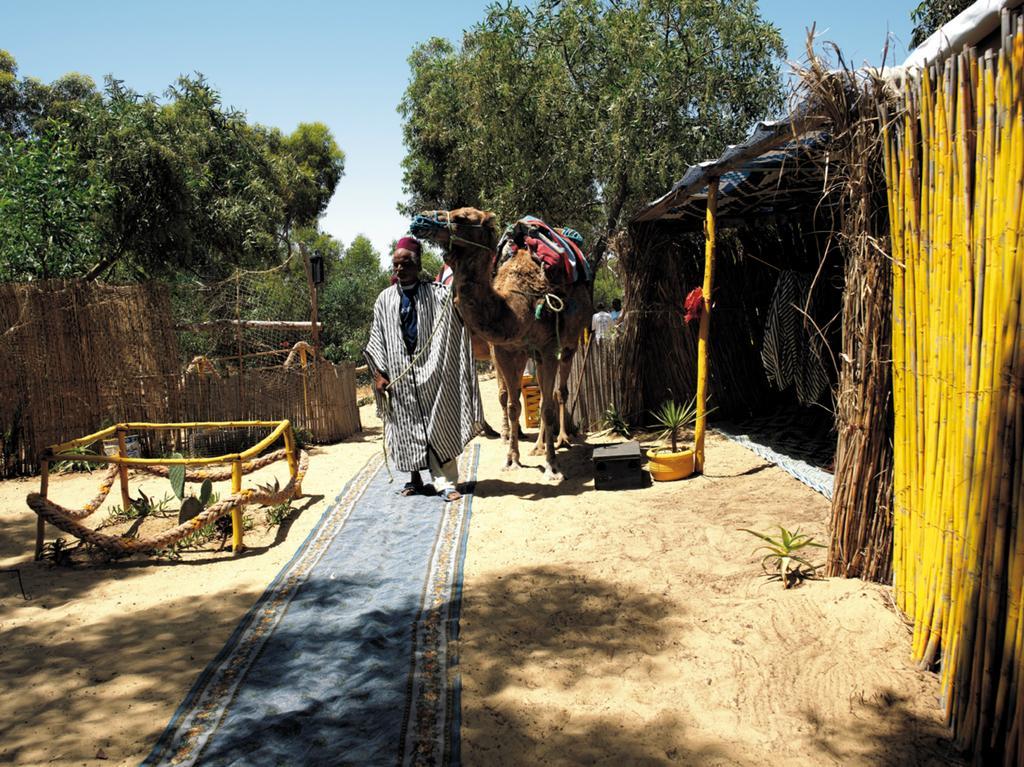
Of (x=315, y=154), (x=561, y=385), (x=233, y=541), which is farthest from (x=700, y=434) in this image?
(x=315, y=154)

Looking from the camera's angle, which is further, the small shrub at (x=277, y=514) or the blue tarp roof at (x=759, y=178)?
the small shrub at (x=277, y=514)

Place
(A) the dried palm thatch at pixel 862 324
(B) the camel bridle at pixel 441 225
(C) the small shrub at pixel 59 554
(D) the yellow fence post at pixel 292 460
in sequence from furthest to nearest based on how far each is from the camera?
(D) the yellow fence post at pixel 292 460 → (B) the camel bridle at pixel 441 225 → (C) the small shrub at pixel 59 554 → (A) the dried palm thatch at pixel 862 324

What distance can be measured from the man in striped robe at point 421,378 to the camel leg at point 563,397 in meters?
1.36

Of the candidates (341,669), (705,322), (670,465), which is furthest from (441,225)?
(341,669)

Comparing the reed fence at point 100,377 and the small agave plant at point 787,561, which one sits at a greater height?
the reed fence at point 100,377

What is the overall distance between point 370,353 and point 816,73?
4.00m

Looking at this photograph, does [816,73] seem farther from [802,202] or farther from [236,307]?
[236,307]

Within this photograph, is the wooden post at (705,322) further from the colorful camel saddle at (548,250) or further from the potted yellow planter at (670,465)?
the colorful camel saddle at (548,250)

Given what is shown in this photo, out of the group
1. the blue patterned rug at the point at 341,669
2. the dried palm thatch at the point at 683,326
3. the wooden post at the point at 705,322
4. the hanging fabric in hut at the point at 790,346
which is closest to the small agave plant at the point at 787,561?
the blue patterned rug at the point at 341,669

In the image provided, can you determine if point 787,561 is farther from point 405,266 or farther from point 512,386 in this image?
point 405,266

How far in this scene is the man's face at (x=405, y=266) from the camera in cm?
565

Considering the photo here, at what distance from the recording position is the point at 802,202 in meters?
7.27

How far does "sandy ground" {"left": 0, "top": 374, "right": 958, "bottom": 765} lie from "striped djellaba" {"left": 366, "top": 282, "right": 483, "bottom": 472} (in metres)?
1.00

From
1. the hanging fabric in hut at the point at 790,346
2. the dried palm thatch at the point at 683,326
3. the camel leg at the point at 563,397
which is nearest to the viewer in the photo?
the hanging fabric in hut at the point at 790,346
